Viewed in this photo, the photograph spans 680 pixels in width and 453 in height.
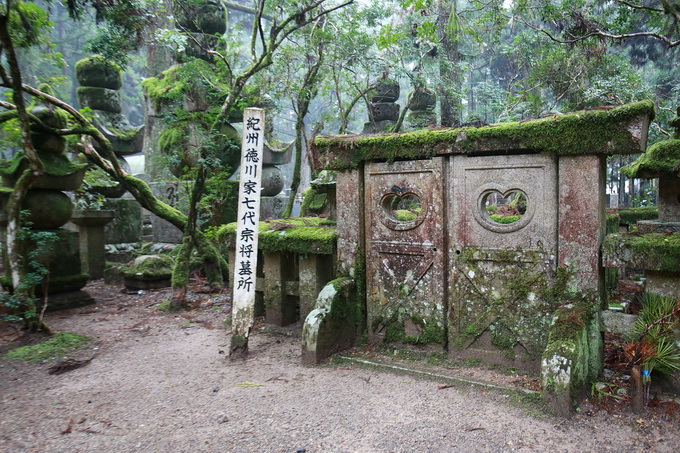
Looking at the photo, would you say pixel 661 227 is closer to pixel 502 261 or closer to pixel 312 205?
pixel 502 261

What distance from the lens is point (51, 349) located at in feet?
18.1

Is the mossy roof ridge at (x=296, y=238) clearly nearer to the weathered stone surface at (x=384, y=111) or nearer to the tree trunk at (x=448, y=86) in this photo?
the tree trunk at (x=448, y=86)

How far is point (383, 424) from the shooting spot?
3703 mm

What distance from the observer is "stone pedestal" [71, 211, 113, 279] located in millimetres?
9984

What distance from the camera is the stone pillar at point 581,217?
414 cm

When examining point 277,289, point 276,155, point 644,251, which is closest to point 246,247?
point 277,289

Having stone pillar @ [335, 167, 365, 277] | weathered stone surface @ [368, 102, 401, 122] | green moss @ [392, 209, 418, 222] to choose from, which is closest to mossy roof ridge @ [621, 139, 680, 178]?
green moss @ [392, 209, 418, 222]

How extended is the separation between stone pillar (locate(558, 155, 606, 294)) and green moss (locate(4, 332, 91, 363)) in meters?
5.68

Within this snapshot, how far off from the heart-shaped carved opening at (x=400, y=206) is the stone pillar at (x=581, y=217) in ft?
4.72

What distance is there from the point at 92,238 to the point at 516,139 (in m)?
9.43

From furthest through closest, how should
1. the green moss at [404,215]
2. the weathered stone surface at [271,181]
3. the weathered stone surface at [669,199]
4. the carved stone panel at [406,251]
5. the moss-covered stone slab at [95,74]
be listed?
the weathered stone surface at [271,181] → the moss-covered stone slab at [95,74] → the green moss at [404,215] → the weathered stone surface at [669,199] → the carved stone panel at [406,251]

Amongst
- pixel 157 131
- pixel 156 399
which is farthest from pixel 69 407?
pixel 157 131

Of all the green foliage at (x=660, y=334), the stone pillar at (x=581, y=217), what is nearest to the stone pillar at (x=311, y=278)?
the stone pillar at (x=581, y=217)

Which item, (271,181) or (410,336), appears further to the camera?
(271,181)
